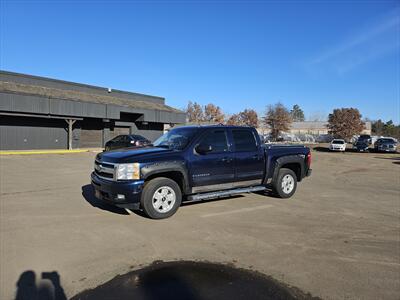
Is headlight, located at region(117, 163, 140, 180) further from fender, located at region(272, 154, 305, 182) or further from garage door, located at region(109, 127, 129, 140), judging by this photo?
garage door, located at region(109, 127, 129, 140)

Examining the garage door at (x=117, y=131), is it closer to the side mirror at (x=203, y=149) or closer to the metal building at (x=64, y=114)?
the metal building at (x=64, y=114)

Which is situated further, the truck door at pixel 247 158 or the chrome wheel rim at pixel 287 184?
the chrome wheel rim at pixel 287 184

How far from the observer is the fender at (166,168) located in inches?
267

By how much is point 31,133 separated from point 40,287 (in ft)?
85.3

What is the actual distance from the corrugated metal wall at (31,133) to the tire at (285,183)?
76.2 ft

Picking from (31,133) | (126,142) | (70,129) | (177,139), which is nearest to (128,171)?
(177,139)

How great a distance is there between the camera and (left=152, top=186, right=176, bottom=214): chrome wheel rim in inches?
274

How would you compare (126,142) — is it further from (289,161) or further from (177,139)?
(177,139)

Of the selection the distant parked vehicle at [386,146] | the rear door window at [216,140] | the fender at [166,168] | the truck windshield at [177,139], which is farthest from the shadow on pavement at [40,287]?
the distant parked vehicle at [386,146]

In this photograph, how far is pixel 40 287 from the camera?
4027 mm

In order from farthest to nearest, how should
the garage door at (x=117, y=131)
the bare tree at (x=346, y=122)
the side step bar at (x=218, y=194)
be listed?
the bare tree at (x=346, y=122)
the garage door at (x=117, y=131)
the side step bar at (x=218, y=194)

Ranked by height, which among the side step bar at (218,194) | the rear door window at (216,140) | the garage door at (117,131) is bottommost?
the side step bar at (218,194)

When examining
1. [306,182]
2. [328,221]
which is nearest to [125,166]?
[328,221]

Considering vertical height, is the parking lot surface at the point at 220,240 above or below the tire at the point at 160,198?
below
